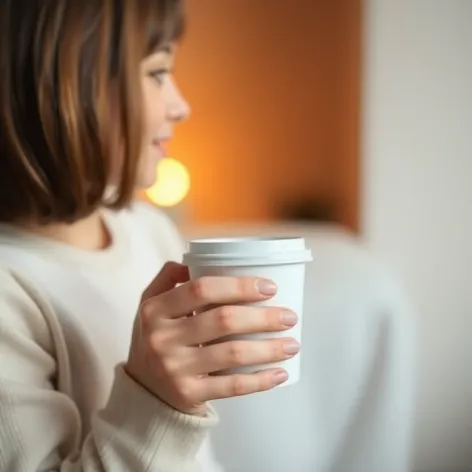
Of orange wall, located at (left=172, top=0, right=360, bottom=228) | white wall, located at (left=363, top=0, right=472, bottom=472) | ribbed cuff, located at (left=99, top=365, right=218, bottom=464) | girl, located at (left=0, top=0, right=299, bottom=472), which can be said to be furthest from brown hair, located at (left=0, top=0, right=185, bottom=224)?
orange wall, located at (left=172, top=0, right=360, bottom=228)

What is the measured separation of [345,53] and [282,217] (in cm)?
42

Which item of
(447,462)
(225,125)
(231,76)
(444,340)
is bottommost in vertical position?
(447,462)

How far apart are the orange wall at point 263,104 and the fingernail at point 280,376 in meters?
1.13

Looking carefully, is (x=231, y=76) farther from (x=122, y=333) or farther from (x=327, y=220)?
(x=122, y=333)

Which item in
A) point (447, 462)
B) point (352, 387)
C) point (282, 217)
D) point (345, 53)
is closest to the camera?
point (352, 387)

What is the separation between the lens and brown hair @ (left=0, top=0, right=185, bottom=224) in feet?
2.12

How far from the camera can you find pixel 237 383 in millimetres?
511

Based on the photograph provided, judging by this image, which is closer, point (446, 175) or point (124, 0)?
point (124, 0)

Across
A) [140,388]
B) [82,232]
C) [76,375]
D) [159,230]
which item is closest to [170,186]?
[159,230]

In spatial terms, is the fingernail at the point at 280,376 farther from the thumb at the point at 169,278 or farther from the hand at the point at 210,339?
the thumb at the point at 169,278

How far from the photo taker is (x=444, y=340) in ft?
4.59

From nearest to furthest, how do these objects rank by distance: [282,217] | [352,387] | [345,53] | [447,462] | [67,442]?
[67,442] < [352,387] < [447,462] < [345,53] < [282,217]

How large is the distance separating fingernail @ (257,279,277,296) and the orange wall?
114 cm

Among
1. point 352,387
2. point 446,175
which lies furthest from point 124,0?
point 446,175
